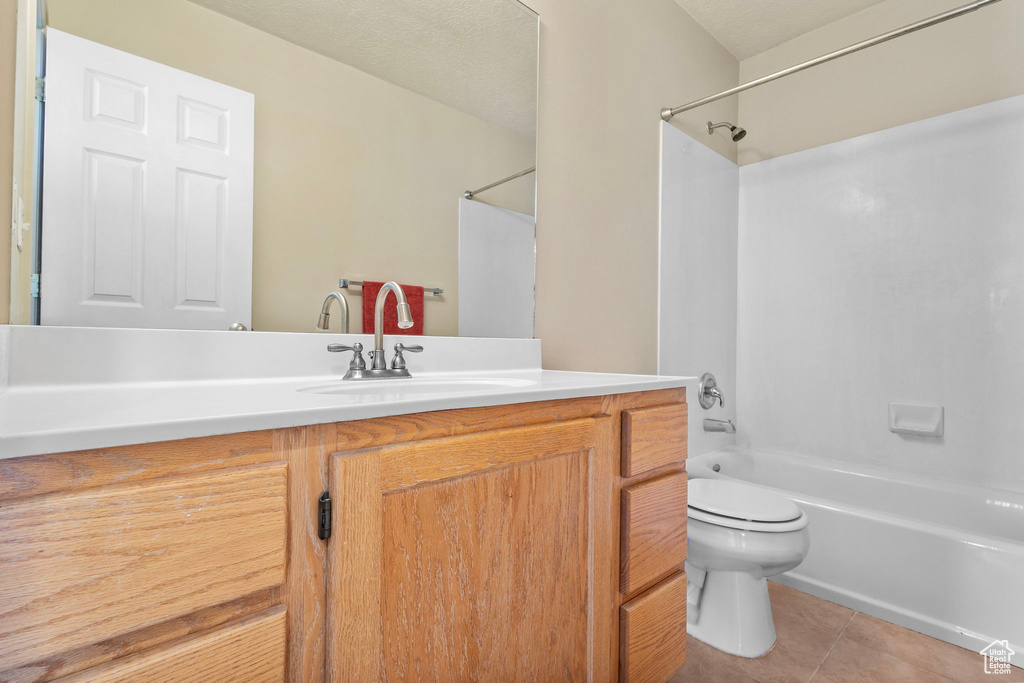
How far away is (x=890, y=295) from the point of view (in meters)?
2.10

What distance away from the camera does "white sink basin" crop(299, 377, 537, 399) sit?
3.02ft

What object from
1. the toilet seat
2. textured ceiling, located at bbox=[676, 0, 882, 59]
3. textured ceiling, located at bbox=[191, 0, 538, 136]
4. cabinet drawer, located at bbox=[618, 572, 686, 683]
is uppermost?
textured ceiling, located at bbox=[676, 0, 882, 59]

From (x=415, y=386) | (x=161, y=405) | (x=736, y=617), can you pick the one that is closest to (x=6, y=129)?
(x=161, y=405)

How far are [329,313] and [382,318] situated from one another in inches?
5.0

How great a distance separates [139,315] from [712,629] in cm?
174

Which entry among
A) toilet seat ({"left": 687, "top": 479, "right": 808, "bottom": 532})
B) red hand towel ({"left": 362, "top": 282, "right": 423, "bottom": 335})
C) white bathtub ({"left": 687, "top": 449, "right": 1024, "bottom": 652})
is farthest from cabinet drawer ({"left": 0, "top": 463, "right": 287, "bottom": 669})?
white bathtub ({"left": 687, "top": 449, "right": 1024, "bottom": 652})

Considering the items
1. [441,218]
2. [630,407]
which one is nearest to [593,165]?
[441,218]

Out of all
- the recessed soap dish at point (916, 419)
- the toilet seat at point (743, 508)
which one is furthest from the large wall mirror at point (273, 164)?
the recessed soap dish at point (916, 419)

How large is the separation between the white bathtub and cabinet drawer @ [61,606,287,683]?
5.61 ft

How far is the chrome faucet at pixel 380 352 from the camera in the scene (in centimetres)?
108

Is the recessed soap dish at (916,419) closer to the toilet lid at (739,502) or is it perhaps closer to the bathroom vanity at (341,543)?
the toilet lid at (739,502)

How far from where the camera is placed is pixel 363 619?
60cm

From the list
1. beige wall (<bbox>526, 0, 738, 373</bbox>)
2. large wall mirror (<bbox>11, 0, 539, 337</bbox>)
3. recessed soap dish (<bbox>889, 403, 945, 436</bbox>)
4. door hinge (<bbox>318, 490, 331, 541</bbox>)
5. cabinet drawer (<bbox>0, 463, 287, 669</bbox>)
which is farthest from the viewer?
recessed soap dish (<bbox>889, 403, 945, 436</bbox>)

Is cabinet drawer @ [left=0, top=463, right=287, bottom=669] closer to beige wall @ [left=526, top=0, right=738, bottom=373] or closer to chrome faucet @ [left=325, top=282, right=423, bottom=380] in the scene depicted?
chrome faucet @ [left=325, top=282, right=423, bottom=380]
